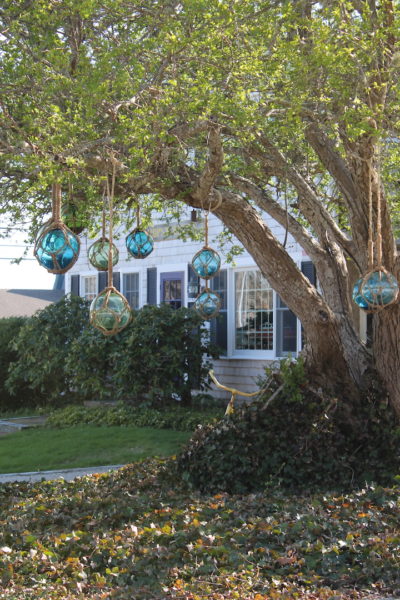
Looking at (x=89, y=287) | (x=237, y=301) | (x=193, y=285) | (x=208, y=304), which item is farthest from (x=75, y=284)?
(x=208, y=304)

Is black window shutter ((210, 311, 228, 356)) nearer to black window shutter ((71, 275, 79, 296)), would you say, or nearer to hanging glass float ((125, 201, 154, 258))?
black window shutter ((71, 275, 79, 296))

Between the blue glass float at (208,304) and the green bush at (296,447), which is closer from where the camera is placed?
the green bush at (296,447)

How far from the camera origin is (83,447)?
1179cm

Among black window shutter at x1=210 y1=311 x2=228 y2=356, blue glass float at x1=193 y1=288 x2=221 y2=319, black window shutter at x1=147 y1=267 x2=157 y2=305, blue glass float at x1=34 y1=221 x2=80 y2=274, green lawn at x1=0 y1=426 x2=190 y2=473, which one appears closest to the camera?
blue glass float at x1=34 y1=221 x2=80 y2=274

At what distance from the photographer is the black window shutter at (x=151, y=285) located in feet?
59.0

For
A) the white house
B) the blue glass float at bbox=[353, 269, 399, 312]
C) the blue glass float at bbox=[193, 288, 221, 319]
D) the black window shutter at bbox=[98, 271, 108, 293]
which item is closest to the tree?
the blue glass float at bbox=[193, 288, 221, 319]

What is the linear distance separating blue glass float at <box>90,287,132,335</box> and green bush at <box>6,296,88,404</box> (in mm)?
9598

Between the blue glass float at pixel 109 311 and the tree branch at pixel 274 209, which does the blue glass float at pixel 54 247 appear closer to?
the blue glass float at pixel 109 311

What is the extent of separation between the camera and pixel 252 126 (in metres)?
7.92

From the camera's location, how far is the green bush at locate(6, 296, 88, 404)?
16.4 metres

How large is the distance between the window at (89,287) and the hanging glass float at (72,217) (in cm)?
1094

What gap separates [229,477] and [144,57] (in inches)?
172

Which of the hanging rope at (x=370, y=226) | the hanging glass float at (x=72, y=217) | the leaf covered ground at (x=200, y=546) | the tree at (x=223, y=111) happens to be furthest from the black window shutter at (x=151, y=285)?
the leaf covered ground at (x=200, y=546)

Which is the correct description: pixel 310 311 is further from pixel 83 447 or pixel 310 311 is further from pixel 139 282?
pixel 139 282
